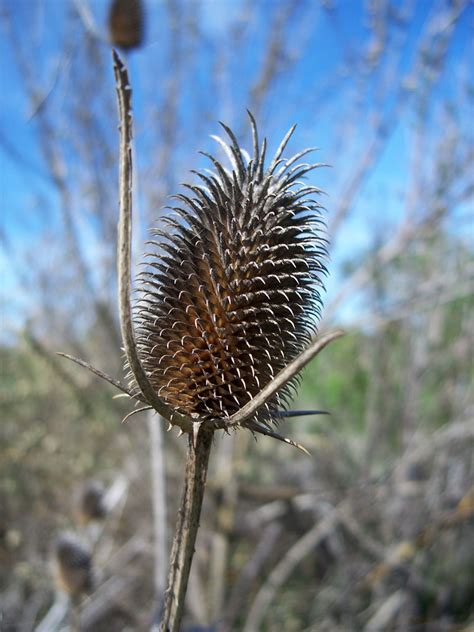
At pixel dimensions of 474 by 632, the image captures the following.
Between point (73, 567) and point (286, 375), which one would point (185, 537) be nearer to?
point (286, 375)

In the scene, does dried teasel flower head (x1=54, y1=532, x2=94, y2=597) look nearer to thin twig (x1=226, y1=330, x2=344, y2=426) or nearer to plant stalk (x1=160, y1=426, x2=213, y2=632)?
plant stalk (x1=160, y1=426, x2=213, y2=632)

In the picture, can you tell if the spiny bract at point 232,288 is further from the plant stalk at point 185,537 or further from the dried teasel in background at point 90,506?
the dried teasel in background at point 90,506

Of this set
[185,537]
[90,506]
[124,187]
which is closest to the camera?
[124,187]

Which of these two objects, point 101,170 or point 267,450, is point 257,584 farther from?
point 101,170

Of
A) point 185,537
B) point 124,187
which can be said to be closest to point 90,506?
point 185,537

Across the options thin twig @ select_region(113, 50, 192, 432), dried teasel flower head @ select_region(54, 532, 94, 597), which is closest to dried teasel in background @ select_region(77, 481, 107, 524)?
dried teasel flower head @ select_region(54, 532, 94, 597)

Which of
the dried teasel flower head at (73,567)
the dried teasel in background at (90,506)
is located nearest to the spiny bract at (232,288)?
the dried teasel flower head at (73,567)
